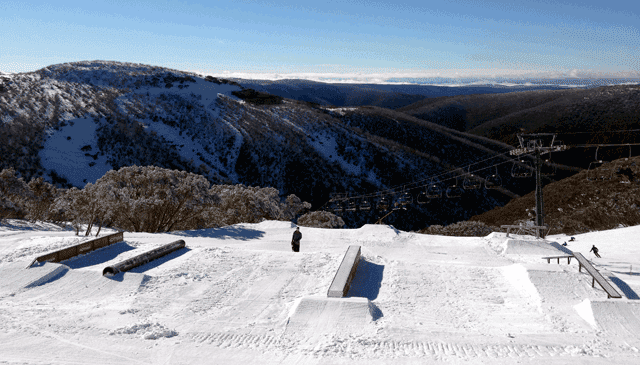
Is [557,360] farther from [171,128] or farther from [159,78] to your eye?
[159,78]

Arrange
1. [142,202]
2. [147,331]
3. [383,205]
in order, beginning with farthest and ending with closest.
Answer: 1. [383,205]
2. [142,202]
3. [147,331]

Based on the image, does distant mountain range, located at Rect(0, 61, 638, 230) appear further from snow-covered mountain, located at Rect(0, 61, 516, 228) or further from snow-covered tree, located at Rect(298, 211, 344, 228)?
snow-covered tree, located at Rect(298, 211, 344, 228)

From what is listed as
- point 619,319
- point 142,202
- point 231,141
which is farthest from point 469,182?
point 619,319

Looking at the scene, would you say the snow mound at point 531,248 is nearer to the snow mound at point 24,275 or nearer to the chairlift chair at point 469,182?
the chairlift chair at point 469,182

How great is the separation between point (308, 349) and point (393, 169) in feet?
190

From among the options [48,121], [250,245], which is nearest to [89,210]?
[250,245]

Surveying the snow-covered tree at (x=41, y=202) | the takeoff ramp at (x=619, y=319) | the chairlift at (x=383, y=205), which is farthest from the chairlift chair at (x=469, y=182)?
the snow-covered tree at (x=41, y=202)

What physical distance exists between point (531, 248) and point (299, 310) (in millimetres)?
10474

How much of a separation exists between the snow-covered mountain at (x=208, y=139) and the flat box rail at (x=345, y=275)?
136 feet

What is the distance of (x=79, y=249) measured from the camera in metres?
13.3

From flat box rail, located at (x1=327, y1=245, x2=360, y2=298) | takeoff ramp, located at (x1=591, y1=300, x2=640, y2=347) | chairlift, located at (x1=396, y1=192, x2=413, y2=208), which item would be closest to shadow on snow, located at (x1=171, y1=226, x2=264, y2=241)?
flat box rail, located at (x1=327, y1=245, x2=360, y2=298)

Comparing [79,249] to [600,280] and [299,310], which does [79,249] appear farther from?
[600,280]

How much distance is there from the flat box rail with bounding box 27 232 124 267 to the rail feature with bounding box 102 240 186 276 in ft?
6.51

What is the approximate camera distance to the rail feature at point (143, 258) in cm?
1142
